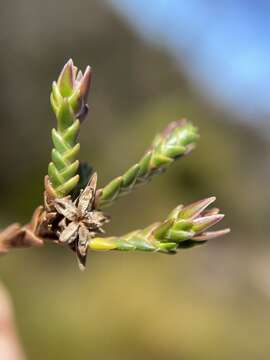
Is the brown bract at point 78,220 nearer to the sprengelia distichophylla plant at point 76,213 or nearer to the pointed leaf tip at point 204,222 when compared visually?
the sprengelia distichophylla plant at point 76,213

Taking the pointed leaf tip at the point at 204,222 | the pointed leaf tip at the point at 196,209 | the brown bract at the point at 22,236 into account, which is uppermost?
→ the brown bract at the point at 22,236

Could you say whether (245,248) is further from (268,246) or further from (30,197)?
(30,197)

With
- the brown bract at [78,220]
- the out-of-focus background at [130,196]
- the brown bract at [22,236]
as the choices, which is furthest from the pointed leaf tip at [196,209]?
the out-of-focus background at [130,196]

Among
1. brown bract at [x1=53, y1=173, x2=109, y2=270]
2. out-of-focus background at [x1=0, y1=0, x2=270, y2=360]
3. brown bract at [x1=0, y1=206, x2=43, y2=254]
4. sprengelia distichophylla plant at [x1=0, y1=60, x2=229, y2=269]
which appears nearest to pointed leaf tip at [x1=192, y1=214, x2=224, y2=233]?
sprengelia distichophylla plant at [x1=0, y1=60, x2=229, y2=269]

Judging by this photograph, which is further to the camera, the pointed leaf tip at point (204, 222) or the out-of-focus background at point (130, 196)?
the out-of-focus background at point (130, 196)

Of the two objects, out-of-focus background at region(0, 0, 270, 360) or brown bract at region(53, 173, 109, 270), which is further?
out-of-focus background at region(0, 0, 270, 360)

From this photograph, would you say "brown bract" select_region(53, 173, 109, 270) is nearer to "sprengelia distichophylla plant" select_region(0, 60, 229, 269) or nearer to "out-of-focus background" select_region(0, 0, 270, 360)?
"sprengelia distichophylla plant" select_region(0, 60, 229, 269)

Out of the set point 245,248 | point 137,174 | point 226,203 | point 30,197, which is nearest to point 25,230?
point 137,174

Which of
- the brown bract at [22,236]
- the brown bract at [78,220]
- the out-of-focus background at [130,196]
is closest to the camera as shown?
the brown bract at [78,220]
